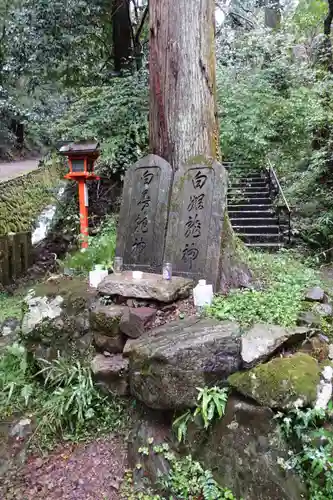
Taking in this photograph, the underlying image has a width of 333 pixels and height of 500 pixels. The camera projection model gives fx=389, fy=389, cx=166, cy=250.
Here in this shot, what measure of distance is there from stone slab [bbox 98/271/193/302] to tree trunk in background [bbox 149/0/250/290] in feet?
2.22

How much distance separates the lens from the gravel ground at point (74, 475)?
283 centimetres

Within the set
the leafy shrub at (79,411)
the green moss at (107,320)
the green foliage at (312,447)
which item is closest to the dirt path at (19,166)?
the green moss at (107,320)

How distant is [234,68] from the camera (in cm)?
980

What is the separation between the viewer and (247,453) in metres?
2.51

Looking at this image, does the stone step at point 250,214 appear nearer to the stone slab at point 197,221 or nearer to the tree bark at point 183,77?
the tree bark at point 183,77

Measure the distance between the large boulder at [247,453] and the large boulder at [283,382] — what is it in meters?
0.09

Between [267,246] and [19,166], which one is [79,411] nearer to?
[267,246]

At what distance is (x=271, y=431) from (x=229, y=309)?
1.09 m

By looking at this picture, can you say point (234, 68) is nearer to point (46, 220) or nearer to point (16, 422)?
point (46, 220)

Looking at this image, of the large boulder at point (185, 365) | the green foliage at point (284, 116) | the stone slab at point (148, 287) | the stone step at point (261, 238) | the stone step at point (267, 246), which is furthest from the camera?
the stone step at point (261, 238)

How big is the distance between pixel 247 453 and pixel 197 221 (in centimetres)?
216

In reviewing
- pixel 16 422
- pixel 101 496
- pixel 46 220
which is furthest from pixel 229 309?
pixel 46 220

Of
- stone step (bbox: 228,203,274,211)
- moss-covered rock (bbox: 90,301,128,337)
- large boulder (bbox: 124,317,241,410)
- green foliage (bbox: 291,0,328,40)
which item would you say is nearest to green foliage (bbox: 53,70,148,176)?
stone step (bbox: 228,203,274,211)

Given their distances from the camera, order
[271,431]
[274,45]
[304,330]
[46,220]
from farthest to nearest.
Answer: [46,220] < [274,45] < [304,330] < [271,431]
